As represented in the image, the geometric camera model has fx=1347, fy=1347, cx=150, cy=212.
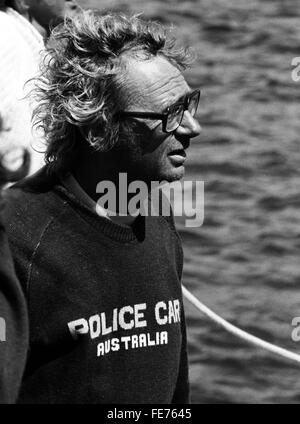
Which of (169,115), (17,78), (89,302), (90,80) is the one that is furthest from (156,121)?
(17,78)

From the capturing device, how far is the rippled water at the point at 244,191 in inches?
224

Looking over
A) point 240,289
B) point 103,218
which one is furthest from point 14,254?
point 240,289

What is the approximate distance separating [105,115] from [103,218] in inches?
8.3

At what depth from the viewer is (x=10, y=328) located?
7.23 ft

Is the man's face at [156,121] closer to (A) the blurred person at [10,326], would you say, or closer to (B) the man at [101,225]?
(B) the man at [101,225]

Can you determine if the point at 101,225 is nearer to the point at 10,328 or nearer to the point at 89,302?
the point at 89,302

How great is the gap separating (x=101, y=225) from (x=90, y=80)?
0.30 metres

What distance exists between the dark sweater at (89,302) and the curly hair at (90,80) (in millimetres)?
110

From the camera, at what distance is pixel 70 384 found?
8.70 ft

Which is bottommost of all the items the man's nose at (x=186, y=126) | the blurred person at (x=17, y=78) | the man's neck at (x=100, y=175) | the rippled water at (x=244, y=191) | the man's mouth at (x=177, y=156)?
the man's neck at (x=100, y=175)

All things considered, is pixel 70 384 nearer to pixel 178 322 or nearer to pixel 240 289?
pixel 178 322

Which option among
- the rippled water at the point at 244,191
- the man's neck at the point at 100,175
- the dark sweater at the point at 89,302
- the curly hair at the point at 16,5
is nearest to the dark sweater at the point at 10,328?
the dark sweater at the point at 89,302

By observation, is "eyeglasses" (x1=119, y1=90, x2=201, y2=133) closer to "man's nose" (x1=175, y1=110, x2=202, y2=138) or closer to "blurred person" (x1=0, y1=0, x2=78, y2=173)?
"man's nose" (x1=175, y1=110, x2=202, y2=138)

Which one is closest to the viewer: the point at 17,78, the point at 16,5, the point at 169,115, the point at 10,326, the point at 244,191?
the point at 10,326
